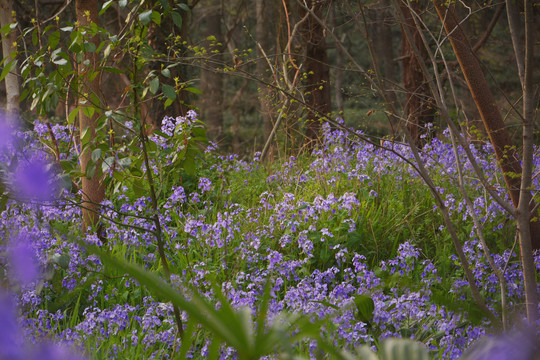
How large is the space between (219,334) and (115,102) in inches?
573

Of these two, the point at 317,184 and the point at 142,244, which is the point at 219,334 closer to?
the point at 142,244

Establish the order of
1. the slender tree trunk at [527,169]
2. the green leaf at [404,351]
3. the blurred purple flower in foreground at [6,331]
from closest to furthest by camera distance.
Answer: the blurred purple flower in foreground at [6,331]
the green leaf at [404,351]
the slender tree trunk at [527,169]

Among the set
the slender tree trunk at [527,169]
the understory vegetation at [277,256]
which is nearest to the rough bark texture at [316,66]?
the understory vegetation at [277,256]

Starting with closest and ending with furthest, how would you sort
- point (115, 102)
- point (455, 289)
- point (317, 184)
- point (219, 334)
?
point (219, 334) → point (455, 289) → point (317, 184) → point (115, 102)

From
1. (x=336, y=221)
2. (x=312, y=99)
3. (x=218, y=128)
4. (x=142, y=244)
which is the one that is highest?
(x=218, y=128)

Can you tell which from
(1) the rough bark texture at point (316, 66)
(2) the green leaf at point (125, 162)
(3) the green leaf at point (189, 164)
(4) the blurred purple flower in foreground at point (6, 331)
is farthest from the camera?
(1) the rough bark texture at point (316, 66)

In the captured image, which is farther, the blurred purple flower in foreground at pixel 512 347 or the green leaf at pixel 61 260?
the green leaf at pixel 61 260

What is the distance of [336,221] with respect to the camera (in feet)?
13.7

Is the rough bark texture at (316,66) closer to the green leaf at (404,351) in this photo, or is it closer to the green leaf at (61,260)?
the green leaf at (61,260)

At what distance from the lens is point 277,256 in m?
3.40

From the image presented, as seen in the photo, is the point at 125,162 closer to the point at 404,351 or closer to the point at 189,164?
the point at 189,164

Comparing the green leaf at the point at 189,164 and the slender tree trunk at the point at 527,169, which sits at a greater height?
the green leaf at the point at 189,164

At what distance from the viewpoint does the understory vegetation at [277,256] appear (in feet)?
9.05

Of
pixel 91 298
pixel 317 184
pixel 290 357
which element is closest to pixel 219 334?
pixel 290 357
